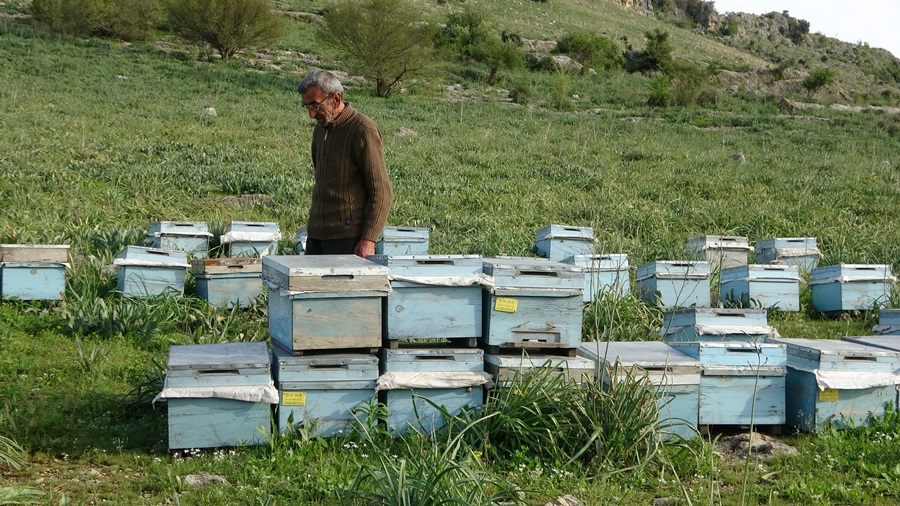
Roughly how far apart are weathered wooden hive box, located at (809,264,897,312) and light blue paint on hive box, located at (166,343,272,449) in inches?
256

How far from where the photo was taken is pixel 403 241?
9344mm

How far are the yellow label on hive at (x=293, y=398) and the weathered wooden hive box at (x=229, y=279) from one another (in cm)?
321

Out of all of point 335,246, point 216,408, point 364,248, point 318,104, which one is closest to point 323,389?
point 216,408

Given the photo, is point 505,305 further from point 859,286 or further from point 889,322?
point 859,286

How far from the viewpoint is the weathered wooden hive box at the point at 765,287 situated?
29.8 ft

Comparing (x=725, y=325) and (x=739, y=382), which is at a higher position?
(x=725, y=325)

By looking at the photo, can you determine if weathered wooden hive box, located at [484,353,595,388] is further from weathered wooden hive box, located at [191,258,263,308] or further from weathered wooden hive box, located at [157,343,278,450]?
weathered wooden hive box, located at [191,258,263,308]

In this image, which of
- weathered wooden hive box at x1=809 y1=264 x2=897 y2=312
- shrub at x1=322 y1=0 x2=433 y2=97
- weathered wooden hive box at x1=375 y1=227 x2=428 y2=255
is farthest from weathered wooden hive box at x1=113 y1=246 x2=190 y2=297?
shrub at x1=322 y1=0 x2=433 y2=97

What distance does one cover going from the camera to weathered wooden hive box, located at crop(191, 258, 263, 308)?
8.16m

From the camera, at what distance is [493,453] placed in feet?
16.6

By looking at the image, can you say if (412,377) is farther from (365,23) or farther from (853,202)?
(365,23)

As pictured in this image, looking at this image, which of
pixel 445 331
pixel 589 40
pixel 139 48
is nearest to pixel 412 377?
pixel 445 331

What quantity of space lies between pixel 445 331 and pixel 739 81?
47951 millimetres

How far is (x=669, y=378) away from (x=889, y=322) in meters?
3.34
